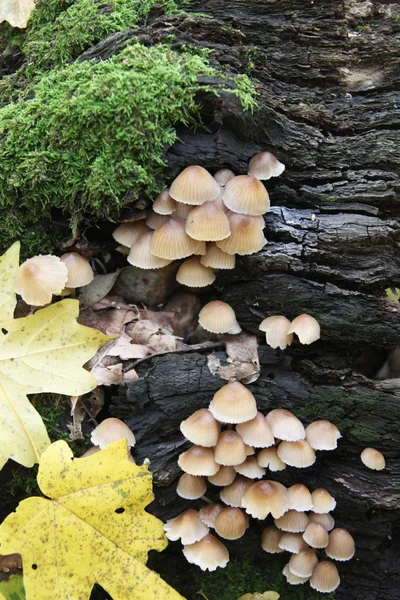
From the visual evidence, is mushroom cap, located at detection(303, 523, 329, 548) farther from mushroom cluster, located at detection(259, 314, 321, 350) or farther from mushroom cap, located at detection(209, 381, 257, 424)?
mushroom cluster, located at detection(259, 314, 321, 350)

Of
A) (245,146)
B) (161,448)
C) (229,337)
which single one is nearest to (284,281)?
(229,337)

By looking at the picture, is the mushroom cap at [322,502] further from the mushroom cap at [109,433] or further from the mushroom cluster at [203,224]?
the mushroom cluster at [203,224]

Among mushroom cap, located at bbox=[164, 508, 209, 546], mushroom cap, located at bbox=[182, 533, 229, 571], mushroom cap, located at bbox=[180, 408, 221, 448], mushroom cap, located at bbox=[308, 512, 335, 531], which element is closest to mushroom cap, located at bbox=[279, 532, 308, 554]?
mushroom cap, located at bbox=[308, 512, 335, 531]

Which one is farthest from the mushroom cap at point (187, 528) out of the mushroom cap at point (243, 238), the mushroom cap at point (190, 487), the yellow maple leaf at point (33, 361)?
the mushroom cap at point (243, 238)

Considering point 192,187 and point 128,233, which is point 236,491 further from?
point 192,187

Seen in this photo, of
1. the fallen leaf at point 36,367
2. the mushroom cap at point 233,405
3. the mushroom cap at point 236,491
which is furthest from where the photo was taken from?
the mushroom cap at point 236,491

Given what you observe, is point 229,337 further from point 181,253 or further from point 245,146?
point 245,146
